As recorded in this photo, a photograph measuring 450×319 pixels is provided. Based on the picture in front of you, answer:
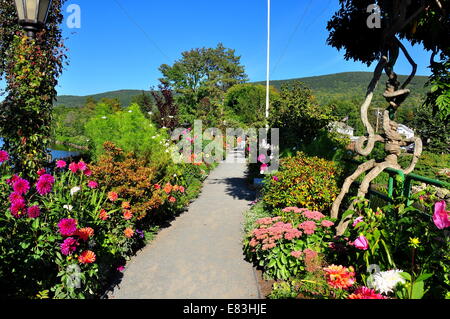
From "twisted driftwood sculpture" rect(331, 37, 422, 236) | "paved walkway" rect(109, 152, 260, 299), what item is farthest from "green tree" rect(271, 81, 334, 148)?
"twisted driftwood sculpture" rect(331, 37, 422, 236)

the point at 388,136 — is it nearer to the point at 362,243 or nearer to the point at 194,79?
the point at 362,243

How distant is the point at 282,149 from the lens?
30.9ft

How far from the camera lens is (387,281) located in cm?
200

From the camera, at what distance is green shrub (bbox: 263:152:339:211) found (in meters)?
4.76

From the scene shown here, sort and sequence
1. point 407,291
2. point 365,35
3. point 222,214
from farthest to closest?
point 222,214
point 365,35
point 407,291

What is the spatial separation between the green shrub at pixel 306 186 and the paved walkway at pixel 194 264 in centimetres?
107

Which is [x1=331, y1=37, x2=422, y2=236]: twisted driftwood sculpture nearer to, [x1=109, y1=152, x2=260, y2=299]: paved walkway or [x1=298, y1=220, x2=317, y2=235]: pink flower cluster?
[x1=298, y1=220, x2=317, y2=235]: pink flower cluster

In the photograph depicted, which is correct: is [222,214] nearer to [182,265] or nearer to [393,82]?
[182,265]

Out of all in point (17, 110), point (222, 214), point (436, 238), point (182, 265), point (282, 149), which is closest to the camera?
point (436, 238)

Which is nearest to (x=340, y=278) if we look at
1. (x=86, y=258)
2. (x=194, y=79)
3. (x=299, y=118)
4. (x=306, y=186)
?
(x=86, y=258)

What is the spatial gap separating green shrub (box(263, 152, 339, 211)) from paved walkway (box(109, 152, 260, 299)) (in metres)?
1.07

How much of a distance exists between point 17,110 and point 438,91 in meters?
4.84

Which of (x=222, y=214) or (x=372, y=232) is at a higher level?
(x=372, y=232)
